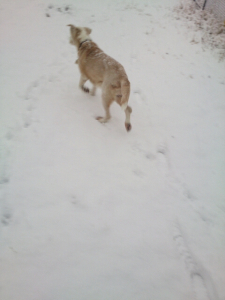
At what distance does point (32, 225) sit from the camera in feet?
6.28

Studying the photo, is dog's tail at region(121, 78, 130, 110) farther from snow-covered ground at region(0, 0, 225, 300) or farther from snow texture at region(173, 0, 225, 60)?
snow texture at region(173, 0, 225, 60)

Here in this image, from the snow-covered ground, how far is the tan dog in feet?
1.35

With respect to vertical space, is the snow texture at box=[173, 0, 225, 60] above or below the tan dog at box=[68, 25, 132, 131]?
above

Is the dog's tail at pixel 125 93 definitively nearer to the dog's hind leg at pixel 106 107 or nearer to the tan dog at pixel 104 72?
the tan dog at pixel 104 72

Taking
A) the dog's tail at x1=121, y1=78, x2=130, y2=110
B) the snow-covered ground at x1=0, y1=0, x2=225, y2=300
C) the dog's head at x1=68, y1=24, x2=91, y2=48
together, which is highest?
the dog's head at x1=68, y1=24, x2=91, y2=48

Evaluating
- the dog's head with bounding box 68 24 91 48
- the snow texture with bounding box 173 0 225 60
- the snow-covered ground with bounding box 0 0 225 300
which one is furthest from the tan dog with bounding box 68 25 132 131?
the snow texture with bounding box 173 0 225 60

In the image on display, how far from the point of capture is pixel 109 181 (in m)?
2.45

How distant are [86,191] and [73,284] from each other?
91 centimetres

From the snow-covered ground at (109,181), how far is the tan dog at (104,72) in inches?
16.2

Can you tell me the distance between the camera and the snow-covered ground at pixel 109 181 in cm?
174

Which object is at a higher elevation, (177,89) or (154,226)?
(177,89)

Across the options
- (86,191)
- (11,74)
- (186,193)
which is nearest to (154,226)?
(186,193)

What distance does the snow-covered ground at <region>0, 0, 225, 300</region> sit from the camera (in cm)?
174

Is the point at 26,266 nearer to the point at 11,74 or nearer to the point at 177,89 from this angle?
the point at 11,74
